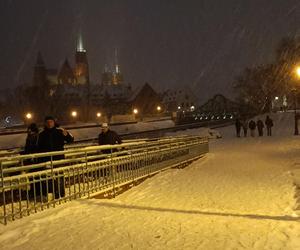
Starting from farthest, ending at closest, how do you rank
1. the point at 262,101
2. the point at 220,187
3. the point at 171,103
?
the point at 171,103 < the point at 262,101 < the point at 220,187

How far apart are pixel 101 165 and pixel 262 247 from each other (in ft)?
21.2

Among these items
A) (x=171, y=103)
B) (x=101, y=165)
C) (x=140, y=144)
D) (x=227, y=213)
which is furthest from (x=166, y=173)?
(x=171, y=103)

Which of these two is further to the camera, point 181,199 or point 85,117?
point 85,117

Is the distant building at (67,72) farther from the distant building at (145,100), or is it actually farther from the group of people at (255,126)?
the group of people at (255,126)

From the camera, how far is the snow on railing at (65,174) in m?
8.44

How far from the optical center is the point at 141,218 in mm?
8109

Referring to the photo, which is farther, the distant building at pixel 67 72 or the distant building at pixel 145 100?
the distant building at pixel 67 72

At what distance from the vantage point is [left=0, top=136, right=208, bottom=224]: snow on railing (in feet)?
27.7

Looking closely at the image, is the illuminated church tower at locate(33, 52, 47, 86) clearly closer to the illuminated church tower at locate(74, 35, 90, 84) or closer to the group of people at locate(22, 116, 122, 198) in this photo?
the illuminated church tower at locate(74, 35, 90, 84)

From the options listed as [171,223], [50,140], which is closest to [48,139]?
[50,140]

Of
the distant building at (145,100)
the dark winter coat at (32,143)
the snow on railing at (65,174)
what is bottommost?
the snow on railing at (65,174)

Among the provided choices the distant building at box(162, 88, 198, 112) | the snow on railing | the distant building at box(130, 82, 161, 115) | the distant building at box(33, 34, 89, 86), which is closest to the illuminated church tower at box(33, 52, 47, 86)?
the distant building at box(33, 34, 89, 86)

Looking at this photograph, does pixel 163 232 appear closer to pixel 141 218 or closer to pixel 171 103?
pixel 141 218

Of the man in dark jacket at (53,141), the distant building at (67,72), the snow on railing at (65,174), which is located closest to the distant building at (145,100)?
the distant building at (67,72)
